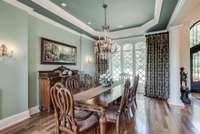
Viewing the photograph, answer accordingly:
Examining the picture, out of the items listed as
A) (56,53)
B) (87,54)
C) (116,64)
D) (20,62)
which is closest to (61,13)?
(56,53)

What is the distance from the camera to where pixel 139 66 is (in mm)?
6691

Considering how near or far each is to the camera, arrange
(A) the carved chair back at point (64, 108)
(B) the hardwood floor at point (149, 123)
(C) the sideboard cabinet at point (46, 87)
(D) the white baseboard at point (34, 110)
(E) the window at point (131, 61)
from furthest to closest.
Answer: (E) the window at point (131, 61) < (C) the sideboard cabinet at point (46, 87) < (D) the white baseboard at point (34, 110) < (B) the hardwood floor at point (149, 123) < (A) the carved chair back at point (64, 108)

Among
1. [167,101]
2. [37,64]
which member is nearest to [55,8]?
[37,64]

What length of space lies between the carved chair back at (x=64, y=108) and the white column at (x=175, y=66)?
14.1 feet

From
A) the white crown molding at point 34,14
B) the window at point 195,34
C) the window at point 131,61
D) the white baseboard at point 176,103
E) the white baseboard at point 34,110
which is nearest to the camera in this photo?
the white crown molding at point 34,14

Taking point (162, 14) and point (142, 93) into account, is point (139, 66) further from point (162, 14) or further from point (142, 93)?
point (162, 14)

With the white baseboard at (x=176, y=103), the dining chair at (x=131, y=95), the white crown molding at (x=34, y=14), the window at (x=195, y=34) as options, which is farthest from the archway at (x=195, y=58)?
the white crown molding at (x=34, y=14)

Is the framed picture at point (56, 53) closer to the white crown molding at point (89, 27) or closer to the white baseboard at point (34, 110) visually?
the white crown molding at point (89, 27)

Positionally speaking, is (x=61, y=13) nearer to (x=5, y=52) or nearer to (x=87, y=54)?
(x=5, y=52)

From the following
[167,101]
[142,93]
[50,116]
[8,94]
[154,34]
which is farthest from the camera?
[142,93]

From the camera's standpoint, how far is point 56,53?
4.75 m

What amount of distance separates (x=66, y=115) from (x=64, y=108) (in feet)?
0.34

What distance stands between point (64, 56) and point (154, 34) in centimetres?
395

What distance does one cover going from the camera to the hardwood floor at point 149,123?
9.20ft
